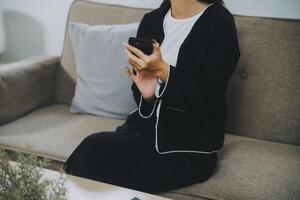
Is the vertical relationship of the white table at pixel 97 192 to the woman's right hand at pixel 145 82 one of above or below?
below

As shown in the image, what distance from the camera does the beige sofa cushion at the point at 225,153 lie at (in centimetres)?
122

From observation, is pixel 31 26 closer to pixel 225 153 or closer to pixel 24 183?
pixel 225 153

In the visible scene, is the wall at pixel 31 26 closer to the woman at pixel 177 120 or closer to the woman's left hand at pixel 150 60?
the woman at pixel 177 120

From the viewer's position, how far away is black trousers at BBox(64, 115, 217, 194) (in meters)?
1.25

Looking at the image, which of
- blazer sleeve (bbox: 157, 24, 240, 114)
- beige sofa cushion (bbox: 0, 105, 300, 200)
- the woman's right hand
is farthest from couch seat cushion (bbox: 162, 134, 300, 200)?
the woman's right hand

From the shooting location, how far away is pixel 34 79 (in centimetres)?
184

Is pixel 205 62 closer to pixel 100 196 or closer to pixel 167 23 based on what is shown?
pixel 167 23

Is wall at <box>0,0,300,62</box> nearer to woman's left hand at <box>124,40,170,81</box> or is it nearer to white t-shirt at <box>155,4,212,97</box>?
white t-shirt at <box>155,4,212,97</box>

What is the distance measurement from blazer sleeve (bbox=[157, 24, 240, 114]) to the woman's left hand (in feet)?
0.17

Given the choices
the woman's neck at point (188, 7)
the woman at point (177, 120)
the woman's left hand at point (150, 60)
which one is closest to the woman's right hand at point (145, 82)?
the woman at point (177, 120)

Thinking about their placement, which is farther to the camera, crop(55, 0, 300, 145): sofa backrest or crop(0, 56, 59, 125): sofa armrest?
crop(0, 56, 59, 125): sofa armrest

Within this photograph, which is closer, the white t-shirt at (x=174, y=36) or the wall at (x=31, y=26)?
the white t-shirt at (x=174, y=36)

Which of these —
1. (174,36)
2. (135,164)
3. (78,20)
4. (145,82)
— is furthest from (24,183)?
(78,20)

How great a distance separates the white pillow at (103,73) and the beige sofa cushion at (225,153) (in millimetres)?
53
